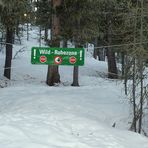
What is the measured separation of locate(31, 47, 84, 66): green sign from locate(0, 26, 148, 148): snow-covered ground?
1439 mm

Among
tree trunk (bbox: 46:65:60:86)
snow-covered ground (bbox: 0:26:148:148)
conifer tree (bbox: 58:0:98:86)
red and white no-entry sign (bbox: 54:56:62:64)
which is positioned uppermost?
conifer tree (bbox: 58:0:98:86)

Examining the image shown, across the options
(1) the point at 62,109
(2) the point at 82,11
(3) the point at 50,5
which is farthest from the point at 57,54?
(3) the point at 50,5

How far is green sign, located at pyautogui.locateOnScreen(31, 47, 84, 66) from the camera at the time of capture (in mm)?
14297

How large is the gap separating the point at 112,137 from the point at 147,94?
344cm

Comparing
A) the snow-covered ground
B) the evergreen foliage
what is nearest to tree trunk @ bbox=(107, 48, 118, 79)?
the snow-covered ground

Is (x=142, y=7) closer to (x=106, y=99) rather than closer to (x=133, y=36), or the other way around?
(x=133, y=36)

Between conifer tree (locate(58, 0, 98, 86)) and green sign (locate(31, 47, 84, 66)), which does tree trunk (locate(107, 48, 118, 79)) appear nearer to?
conifer tree (locate(58, 0, 98, 86))

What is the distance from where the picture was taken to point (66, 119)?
433 inches

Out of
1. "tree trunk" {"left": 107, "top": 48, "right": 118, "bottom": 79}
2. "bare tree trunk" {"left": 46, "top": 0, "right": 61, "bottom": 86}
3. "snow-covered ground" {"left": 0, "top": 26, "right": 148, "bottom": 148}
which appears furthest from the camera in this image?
"tree trunk" {"left": 107, "top": 48, "right": 118, "bottom": 79}

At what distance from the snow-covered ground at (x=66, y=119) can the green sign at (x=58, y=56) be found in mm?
1439

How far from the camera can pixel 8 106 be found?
1473cm

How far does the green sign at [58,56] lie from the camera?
1430cm

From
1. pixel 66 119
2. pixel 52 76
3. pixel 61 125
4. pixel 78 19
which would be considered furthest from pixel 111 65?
pixel 61 125

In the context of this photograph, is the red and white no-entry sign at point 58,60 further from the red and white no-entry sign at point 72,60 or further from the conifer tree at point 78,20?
the conifer tree at point 78,20
